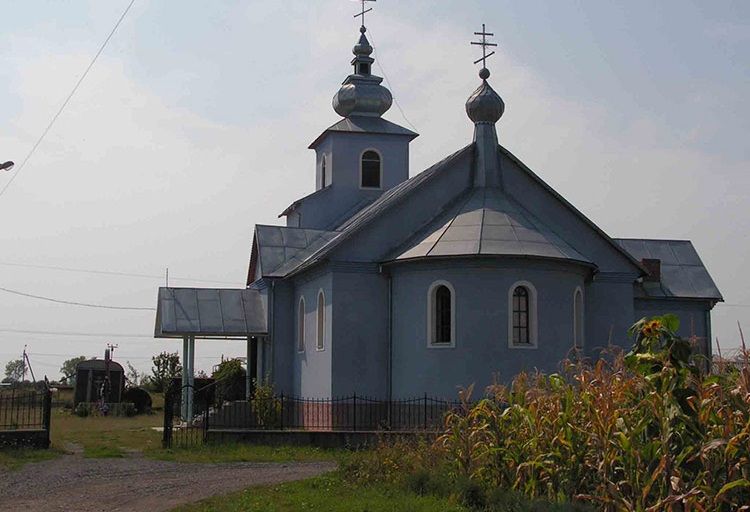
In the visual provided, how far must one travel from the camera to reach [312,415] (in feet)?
76.8

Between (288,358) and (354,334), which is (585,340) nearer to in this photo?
(354,334)

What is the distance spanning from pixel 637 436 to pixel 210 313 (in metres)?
18.7

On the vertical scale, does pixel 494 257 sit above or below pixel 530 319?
above

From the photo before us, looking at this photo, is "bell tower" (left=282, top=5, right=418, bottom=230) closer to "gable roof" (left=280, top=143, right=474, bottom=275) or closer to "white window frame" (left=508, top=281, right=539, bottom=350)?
"gable roof" (left=280, top=143, right=474, bottom=275)

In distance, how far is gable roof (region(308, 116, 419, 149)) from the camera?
3080cm

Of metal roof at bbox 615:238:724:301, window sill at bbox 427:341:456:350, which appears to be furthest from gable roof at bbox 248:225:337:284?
metal roof at bbox 615:238:724:301

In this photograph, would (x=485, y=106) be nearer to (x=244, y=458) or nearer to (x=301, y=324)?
(x=301, y=324)

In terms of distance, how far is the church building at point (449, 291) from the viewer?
21344 mm

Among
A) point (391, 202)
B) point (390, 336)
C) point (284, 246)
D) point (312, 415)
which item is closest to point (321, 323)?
point (390, 336)

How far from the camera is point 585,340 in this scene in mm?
23844

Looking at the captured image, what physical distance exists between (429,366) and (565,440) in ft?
36.6

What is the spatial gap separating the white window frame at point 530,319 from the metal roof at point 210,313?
7.85 m

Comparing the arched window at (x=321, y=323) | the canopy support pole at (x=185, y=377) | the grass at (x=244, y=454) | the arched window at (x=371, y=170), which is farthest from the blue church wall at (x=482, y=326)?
the arched window at (x=371, y=170)

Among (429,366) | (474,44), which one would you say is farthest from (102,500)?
(474,44)
